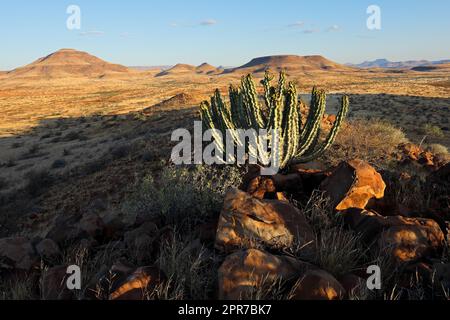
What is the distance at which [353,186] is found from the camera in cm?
400

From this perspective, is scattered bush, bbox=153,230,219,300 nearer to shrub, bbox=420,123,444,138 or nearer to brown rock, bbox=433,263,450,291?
brown rock, bbox=433,263,450,291

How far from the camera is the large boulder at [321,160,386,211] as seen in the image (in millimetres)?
3971

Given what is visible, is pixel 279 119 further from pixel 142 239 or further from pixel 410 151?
pixel 410 151

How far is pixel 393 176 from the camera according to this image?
4934 mm

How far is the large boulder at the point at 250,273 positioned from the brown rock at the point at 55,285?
3.87 ft

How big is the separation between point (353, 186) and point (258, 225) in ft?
4.05

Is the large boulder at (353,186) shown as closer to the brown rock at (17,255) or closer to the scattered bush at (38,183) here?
the brown rock at (17,255)

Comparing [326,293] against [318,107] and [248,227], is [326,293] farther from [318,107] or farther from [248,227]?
[318,107]

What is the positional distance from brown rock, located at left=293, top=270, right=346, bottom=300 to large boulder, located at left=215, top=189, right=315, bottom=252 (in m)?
0.49

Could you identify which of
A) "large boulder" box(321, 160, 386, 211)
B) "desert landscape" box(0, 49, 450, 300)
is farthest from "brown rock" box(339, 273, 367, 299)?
"large boulder" box(321, 160, 386, 211)

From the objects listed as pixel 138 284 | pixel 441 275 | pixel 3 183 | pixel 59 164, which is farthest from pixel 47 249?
pixel 59 164
